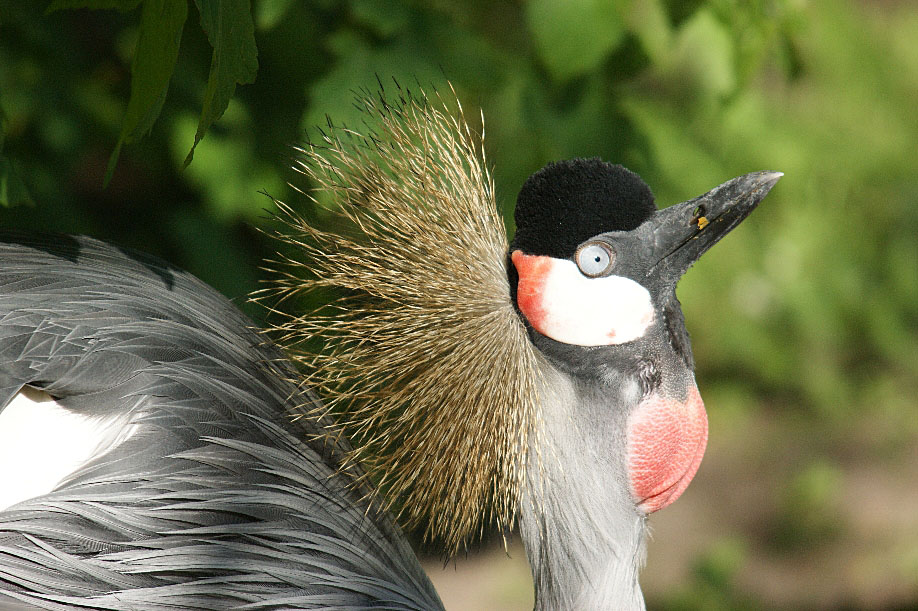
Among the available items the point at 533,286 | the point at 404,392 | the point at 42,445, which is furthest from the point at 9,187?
the point at 533,286

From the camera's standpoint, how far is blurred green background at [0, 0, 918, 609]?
4.48 ft

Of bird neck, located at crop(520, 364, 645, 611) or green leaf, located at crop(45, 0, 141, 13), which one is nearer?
green leaf, located at crop(45, 0, 141, 13)

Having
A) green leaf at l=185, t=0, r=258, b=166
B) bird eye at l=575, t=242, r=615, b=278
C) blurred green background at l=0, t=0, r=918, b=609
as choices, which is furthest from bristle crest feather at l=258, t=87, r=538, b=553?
green leaf at l=185, t=0, r=258, b=166

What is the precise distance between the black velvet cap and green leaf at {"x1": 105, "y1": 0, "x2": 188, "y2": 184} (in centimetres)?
47

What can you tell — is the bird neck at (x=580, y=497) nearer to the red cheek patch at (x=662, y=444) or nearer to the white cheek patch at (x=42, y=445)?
the red cheek patch at (x=662, y=444)

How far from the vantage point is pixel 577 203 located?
106 cm

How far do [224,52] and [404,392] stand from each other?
1.57 feet

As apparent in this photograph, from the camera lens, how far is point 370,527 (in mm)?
1189

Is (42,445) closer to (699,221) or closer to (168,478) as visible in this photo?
(168,478)

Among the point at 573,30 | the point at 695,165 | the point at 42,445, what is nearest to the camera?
the point at 42,445

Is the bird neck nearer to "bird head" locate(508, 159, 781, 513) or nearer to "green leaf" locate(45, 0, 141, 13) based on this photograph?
"bird head" locate(508, 159, 781, 513)

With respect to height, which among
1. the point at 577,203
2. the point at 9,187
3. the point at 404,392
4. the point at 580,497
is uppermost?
the point at 9,187

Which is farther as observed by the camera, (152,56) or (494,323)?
(494,323)

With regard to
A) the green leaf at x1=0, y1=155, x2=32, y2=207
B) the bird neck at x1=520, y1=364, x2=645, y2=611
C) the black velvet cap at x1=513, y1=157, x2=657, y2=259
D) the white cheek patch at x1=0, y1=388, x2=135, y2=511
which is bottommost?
the bird neck at x1=520, y1=364, x2=645, y2=611
